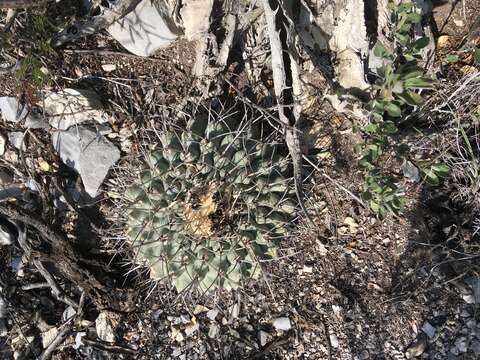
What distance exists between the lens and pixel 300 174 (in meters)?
2.56

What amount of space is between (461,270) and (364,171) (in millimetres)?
725

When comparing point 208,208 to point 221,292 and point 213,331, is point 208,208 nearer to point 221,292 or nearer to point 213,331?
point 221,292

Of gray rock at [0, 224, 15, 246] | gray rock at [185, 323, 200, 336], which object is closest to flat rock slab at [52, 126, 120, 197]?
gray rock at [0, 224, 15, 246]

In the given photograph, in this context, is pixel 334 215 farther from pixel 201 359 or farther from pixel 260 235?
pixel 201 359

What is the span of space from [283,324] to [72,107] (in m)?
1.56

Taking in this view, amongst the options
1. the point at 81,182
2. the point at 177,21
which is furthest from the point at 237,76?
the point at 81,182

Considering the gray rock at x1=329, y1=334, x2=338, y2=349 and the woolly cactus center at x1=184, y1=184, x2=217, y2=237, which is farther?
the gray rock at x1=329, y1=334, x2=338, y2=349

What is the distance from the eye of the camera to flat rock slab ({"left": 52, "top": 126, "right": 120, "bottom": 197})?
285 centimetres

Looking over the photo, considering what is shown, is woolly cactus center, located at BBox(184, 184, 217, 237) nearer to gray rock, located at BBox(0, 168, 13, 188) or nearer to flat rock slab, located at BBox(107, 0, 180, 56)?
flat rock slab, located at BBox(107, 0, 180, 56)

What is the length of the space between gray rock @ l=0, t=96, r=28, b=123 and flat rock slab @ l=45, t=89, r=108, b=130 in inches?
5.2

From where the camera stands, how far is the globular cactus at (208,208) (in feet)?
7.19

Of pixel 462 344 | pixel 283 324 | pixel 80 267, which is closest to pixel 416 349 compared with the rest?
pixel 462 344

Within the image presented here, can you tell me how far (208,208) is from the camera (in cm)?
216

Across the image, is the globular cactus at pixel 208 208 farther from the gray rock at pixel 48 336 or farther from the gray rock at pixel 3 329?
the gray rock at pixel 3 329
